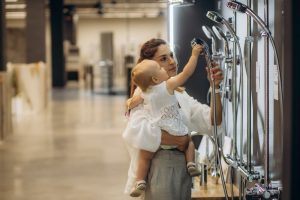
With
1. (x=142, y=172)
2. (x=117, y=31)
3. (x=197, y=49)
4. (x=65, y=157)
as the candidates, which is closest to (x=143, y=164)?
(x=142, y=172)

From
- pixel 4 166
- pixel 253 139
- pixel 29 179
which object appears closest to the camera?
pixel 253 139

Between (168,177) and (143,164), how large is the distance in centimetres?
15

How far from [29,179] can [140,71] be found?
150 inches

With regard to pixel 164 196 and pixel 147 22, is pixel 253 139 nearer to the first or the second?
pixel 164 196

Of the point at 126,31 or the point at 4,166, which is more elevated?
the point at 126,31

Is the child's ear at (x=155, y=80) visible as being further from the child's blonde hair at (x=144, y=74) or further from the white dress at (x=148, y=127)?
the white dress at (x=148, y=127)

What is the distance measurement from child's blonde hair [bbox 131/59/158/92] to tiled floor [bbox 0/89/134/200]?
2705mm

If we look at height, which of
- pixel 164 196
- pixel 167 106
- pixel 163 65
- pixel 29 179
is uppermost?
pixel 163 65

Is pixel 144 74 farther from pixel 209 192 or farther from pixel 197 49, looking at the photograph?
pixel 209 192

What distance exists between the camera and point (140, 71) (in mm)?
3219

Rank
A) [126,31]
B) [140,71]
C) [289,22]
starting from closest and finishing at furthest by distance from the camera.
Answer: [289,22] < [140,71] < [126,31]

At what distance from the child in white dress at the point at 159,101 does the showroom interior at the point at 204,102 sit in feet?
0.71

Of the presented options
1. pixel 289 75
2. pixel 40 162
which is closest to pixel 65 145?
pixel 40 162

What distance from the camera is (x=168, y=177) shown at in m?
3.27
